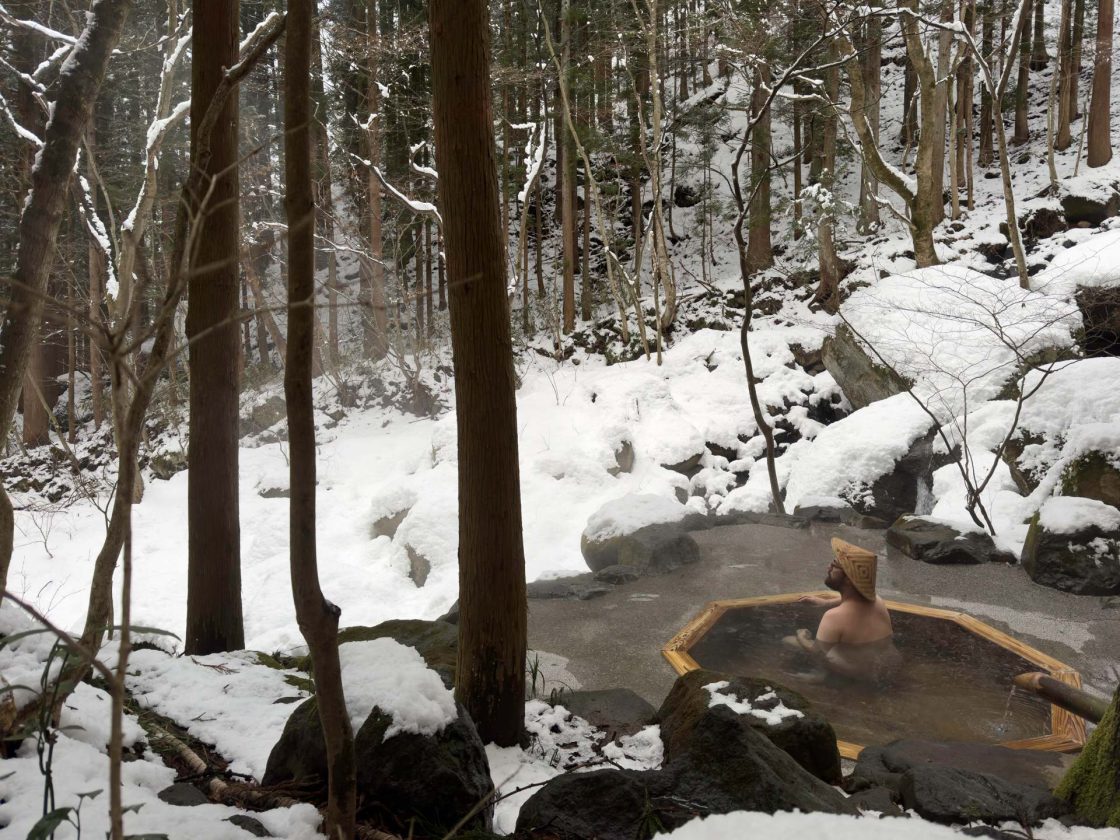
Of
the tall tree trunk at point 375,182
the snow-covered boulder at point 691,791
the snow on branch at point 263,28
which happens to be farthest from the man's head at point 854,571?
the tall tree trunk at point 375,182

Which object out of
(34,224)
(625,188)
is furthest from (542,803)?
(625,188)

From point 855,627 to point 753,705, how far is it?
1.37 m

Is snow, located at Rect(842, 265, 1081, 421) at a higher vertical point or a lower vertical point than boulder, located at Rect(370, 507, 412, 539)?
higher

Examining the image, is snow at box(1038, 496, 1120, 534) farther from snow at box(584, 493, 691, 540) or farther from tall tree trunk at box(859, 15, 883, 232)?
tall tree trunk at box(859, 15, 883, 232)

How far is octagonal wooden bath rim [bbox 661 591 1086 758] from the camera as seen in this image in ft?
10.2

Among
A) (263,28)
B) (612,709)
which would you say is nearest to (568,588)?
(612,709)

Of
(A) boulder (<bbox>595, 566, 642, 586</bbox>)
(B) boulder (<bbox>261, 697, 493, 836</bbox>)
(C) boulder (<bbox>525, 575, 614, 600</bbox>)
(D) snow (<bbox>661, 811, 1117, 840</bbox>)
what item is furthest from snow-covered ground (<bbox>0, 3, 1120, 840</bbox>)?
(A) boulder (<bbox>595, 566, 642, 586</bbox>)

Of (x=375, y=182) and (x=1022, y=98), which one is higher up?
(x=1022, y=98)

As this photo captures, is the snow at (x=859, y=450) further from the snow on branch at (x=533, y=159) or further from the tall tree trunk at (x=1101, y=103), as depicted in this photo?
the tall tree trunk at (x=1101, y=103)

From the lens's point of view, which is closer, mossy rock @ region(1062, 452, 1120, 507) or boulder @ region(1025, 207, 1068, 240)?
mossy rock @ region(1062, 452, 1120, 507)

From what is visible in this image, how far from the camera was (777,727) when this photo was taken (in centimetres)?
284

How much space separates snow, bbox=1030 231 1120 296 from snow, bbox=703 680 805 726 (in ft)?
23.2

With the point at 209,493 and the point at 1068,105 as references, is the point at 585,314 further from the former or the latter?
the point at 209,493

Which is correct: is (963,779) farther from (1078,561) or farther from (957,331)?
(957,331)
